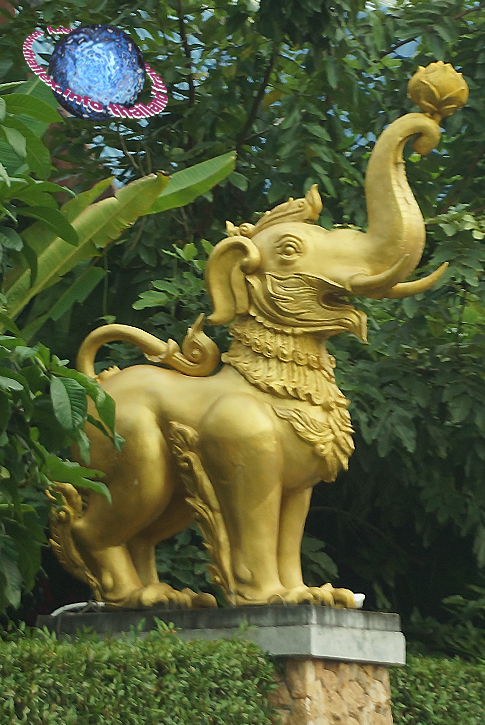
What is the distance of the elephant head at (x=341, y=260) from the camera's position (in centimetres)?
375

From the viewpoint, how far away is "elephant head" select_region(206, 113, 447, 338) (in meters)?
3.75

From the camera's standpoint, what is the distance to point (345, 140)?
5957mm

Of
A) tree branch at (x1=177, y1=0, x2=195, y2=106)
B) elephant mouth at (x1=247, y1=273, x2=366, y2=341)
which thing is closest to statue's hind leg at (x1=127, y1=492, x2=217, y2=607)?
elephant mouth at (x1=247, y1=273, x2=366, y2=341)

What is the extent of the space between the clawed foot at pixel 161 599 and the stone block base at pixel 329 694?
1.53 feet

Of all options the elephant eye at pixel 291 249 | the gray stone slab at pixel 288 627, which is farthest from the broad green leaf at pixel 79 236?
the gray stone slab at pixel 288 627

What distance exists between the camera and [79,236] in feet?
15.8

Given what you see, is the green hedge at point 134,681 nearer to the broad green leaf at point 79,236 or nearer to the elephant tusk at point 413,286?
the elephant tusk at point 413,286

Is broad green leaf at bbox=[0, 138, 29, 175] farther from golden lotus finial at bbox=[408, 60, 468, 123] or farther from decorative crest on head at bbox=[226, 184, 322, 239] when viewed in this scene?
golden lotus finial at bbox=[408, 60, 468, 123]

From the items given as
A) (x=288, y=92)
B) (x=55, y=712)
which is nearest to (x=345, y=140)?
(x=288, y=92)

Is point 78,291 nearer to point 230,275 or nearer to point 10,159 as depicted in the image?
point 10,159

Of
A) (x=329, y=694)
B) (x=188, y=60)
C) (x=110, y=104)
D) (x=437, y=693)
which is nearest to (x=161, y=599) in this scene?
(x=329, y=694)

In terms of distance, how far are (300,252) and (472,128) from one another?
2.52 meters

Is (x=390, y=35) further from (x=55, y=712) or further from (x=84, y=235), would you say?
(x=55, y=712)

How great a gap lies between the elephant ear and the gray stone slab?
109 cm
